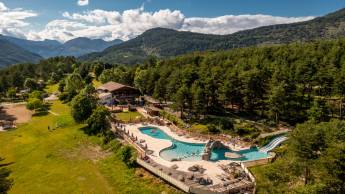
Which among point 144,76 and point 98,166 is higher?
point 144,76

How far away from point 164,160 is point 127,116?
30513 millimetres

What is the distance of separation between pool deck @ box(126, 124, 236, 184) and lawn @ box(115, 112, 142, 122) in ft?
18.4

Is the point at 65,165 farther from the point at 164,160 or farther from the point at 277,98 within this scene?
the point at 277,98

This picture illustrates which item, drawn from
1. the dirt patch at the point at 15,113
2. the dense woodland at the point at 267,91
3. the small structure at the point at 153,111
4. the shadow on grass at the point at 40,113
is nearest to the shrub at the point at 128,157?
the dense woodland at the point at 267,91

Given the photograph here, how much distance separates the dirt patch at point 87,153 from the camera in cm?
5119

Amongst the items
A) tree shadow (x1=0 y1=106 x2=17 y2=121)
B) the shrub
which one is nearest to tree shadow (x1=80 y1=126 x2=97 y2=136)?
the shrub

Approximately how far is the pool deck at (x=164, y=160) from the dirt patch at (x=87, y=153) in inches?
312

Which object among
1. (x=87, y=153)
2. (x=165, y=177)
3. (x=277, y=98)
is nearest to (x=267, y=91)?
(x=277, y=98)

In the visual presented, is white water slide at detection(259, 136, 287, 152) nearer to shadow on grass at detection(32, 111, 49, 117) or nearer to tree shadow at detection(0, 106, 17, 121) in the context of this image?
shadow on grass at detection(32, 111, 49, 117)

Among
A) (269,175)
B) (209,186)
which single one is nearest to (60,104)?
(209,186)

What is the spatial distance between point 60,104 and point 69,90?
23.9 feet

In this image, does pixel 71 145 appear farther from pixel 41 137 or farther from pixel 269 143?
pixel 269 143

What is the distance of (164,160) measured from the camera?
46969 millimetres

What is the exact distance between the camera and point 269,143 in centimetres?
5400
